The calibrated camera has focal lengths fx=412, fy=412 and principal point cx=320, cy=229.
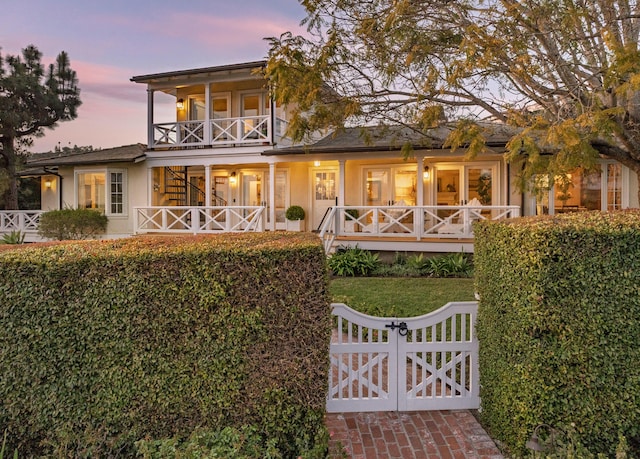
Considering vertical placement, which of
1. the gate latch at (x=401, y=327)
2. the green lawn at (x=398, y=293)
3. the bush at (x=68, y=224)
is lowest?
the green lawn at (x=398, y=293)

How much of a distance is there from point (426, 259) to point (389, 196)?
14.0ft

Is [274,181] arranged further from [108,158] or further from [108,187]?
[108,187]

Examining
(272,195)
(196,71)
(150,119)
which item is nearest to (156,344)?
(272,195)

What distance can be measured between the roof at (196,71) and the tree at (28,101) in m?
5.46

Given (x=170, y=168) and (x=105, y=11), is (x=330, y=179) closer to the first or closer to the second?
(x=170, y=168)

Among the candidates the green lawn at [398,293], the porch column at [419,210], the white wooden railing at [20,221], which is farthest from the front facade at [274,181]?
the green lawn at [398,293]

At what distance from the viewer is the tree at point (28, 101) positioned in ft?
56.9

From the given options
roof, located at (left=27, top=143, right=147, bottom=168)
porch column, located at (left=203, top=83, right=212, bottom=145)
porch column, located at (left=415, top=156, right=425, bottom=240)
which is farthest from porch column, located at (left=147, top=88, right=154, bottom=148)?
porch column, located at (left=415, top=156, right=425, bottom=240)

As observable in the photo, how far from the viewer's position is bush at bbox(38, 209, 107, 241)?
14.9m

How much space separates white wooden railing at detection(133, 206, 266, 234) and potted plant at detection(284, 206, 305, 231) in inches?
45.9

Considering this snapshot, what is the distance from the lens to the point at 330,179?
1641 centimetres

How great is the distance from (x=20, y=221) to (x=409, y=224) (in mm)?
15766

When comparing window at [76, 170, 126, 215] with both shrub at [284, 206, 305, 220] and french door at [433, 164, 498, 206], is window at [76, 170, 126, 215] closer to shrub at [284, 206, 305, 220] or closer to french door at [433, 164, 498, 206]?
shrub at [284, 206, 305, 220]

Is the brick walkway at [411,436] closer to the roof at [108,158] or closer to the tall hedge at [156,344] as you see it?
the tall hedge at [156,344]
